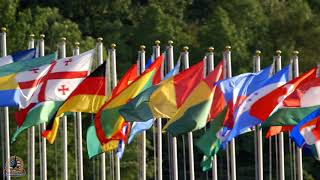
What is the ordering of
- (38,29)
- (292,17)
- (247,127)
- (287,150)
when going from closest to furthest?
(247,127)
(287,150)
(38,29)
(292,17)

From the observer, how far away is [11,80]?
40531mm

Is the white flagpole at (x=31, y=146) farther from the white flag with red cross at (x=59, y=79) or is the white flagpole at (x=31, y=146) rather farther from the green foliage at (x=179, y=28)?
the green foliage at (x=179, y=28)

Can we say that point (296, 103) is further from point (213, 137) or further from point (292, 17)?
point (292, 17)

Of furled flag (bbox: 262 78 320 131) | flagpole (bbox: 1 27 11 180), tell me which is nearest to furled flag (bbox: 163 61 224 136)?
furled flag (bbox: 262 78 320 131)

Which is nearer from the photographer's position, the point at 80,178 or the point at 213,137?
the point at 213,137

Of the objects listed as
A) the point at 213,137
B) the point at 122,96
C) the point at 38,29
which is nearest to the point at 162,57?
the point at 122,96

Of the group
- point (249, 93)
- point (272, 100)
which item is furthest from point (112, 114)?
point (272, 100)

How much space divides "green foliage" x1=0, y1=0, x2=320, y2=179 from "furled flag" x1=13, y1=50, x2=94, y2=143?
83.0 feet

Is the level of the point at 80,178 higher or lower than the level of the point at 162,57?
lower

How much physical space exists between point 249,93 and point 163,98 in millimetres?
2276

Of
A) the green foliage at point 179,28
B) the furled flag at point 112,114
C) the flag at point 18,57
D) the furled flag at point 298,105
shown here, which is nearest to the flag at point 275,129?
the furled flag at point 298,105

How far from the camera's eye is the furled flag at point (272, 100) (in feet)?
118

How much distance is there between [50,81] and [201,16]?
48.9m

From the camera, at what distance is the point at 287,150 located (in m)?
67.0
